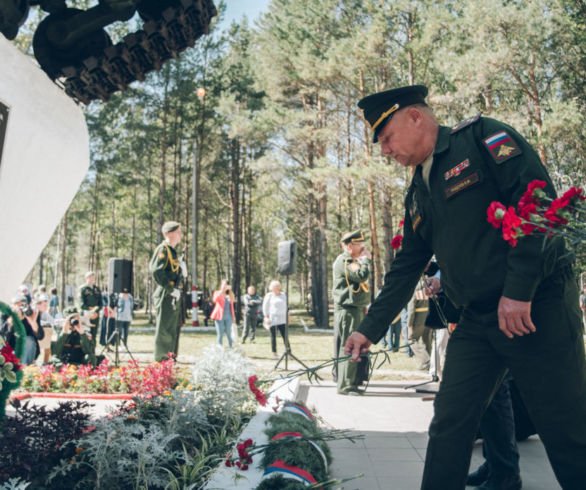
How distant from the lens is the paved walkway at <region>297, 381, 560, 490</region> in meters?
3.50

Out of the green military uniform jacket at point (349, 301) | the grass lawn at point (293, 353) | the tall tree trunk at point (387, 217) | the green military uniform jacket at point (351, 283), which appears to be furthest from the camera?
the tall tree trunk at point (387, 217)

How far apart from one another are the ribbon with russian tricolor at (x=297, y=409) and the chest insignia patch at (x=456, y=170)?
7.43 feet

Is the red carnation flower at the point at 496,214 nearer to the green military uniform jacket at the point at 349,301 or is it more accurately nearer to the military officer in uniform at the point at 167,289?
the green military uniform jacket at the point at 349,301

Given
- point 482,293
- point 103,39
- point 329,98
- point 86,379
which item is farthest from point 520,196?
point 329,98

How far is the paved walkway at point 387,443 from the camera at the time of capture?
3496 millimetres

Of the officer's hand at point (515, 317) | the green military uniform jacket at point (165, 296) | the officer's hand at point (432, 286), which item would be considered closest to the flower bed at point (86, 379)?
the green military uniform jacket at point (165, 296)

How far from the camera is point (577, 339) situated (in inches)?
77.0

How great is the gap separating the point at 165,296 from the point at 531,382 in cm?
639

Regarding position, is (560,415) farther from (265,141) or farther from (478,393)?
(265,141)

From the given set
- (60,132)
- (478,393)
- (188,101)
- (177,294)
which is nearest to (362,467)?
(478,393)

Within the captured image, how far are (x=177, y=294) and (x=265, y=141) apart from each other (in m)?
16.3

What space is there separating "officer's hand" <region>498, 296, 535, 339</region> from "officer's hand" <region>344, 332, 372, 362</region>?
72 centimetres

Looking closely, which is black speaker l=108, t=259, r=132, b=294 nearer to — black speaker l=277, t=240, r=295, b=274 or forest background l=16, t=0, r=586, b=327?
forest background l=16, t=0, r=586, b=327

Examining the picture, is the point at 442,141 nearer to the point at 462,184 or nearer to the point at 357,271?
the point at 462,184
